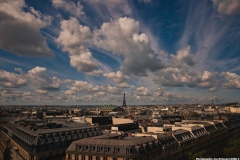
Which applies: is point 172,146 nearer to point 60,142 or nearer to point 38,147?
point 60,142

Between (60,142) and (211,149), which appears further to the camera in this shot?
(211,149)

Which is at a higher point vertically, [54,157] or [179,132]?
[179,132]

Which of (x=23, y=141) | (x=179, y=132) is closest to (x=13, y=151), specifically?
(x=23, y=141)

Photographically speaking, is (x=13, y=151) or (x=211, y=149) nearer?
(x=13, y=151)

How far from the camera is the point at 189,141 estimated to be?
99938 mm

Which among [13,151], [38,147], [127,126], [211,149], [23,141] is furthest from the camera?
[127,126]

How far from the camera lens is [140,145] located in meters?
72.6

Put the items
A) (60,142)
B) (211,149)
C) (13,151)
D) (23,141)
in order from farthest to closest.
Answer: (211,149)
(13,151)
(23,141)
(60,142)

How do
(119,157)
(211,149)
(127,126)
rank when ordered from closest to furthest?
(119,157)
(211,149)
(127,126)

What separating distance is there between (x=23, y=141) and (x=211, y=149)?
86543mm

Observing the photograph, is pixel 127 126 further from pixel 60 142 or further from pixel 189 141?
pixel 60 142

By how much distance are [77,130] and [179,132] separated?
41840 millimetres

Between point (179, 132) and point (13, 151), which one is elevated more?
point (179, 132)

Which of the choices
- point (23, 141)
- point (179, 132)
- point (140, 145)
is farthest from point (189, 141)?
point (23, 141)
